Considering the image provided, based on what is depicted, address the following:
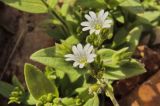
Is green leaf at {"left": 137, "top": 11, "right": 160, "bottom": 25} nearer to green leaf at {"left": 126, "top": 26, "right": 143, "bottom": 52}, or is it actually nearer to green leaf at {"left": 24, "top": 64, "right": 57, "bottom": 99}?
green leaf at {"left": 126, "top": 26, "right": 143, "bottom": 52}

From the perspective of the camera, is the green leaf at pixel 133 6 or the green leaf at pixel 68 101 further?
the green leaf at pixel 133 6

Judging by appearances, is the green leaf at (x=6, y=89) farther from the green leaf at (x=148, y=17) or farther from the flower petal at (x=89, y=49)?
the green leaf at (x=148, y=17)

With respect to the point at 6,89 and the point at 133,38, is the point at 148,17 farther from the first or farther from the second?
the point at 6,89

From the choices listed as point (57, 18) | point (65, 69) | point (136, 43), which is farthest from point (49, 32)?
point (136, 43)

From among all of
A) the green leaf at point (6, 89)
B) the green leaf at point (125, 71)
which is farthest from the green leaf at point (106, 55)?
the green leaf at point (6, 89)

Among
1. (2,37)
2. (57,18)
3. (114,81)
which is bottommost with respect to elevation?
(114,81)

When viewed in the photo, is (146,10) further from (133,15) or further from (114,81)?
(114,81)
